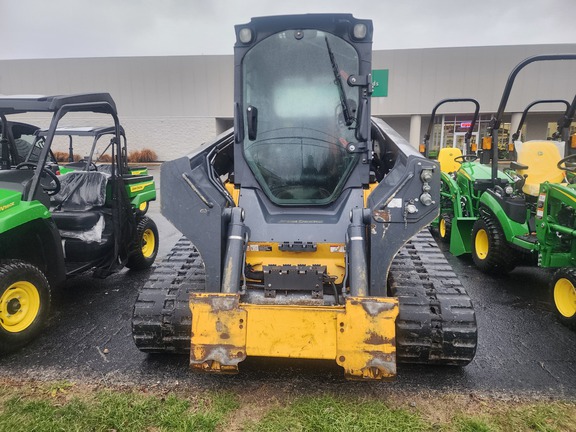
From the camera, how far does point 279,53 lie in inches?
146

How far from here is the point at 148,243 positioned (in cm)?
643

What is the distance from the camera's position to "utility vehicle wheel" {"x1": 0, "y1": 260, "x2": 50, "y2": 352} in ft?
11.9

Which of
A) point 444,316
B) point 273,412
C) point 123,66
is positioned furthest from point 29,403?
point 123,66

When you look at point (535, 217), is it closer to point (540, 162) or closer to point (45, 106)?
point (540, 162)

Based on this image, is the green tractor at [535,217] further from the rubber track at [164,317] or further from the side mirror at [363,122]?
the rubber track at [164,317]

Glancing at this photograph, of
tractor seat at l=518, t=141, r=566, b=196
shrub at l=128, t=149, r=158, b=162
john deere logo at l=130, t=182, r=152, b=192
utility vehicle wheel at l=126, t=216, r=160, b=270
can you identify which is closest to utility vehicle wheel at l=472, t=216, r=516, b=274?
tractor seat at l=518, t=141, r=566, b=196

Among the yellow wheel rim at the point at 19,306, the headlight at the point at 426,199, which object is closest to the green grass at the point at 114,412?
the yellow wheel rim at the point at 19,306

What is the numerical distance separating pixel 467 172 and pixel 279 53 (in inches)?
183

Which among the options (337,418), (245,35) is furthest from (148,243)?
(337,418)

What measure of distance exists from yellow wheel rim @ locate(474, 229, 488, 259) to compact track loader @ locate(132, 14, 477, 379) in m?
2.20

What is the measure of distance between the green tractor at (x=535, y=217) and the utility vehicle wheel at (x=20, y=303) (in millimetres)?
4989

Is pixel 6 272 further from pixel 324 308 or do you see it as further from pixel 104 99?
pixel 324 308

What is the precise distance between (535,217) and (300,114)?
3215mm

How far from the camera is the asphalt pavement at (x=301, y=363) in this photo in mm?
3203
